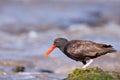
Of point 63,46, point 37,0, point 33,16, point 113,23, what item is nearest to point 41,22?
point 33,16

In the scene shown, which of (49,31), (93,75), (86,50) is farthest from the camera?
(49,31)

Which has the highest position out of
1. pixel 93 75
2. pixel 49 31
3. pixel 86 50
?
pixel 49 31

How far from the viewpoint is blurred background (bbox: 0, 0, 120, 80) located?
51.9 ft

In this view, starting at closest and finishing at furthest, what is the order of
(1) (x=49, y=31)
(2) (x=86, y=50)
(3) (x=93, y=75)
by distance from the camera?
(3) (x=93, y=75) → (2) (x=86, y=50) → (1) (x=49, y=31)

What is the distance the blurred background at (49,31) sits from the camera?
623 inches

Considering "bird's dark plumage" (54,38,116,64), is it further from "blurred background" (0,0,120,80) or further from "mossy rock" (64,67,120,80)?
"blurred background" (0,0,120,80)

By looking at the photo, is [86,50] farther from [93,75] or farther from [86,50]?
[93,75]

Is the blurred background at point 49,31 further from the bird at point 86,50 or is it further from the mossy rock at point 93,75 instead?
the mossy rock at point 93,75

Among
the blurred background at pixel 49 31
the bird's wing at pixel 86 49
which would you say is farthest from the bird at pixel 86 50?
the blurred background at pixel 49 31

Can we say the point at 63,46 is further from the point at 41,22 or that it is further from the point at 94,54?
the point at 41,22

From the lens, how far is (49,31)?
25328 millimetres

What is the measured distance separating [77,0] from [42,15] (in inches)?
185

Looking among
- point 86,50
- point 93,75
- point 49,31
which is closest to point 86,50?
point 86,50

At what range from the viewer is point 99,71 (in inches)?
405
